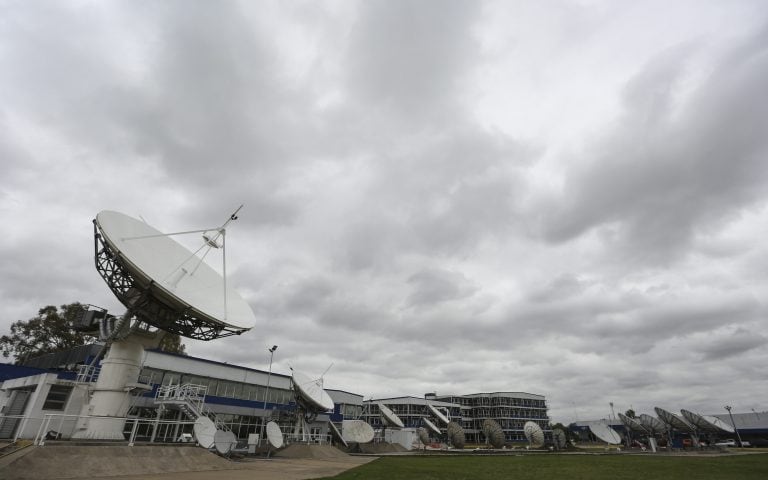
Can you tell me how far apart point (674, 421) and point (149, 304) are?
80512 millimetres

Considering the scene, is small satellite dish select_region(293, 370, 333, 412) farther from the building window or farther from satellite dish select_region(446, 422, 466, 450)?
satellite dish select_region(446, 422, 466, 450)

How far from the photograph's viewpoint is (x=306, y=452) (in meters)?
40.3

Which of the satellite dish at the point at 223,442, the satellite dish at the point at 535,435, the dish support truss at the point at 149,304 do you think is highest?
the dish support truss at the point at 149,304

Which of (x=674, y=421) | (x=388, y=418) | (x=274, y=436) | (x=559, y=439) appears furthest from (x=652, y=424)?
(x=274, y=436)

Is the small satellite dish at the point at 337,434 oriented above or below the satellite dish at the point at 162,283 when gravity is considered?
below

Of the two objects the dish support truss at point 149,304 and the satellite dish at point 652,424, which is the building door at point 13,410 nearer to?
the dish support truss at point 149,304

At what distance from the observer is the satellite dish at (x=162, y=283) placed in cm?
2475

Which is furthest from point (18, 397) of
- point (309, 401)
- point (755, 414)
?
point (755, 414)

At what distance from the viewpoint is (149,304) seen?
87.6ft

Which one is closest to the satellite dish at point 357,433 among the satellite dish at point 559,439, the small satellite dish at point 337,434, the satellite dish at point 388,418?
the small satellite dish at point 337,434

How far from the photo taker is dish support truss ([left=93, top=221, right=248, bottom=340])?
2500 cm

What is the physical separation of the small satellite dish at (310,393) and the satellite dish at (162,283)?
1732 centimetres

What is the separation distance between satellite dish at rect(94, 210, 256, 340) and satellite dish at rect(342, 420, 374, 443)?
2903cm

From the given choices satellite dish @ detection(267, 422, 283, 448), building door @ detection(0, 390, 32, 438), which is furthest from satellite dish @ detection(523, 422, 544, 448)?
building door @ detection(0, 390, 32, 438)
